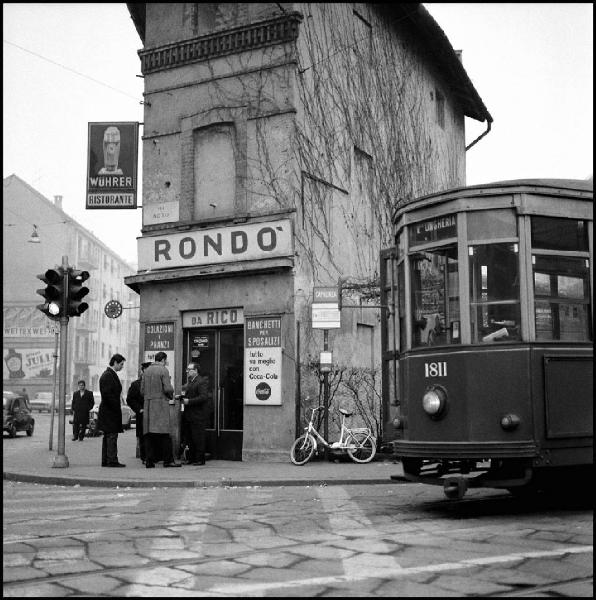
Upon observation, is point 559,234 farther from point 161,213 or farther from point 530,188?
point 161,213

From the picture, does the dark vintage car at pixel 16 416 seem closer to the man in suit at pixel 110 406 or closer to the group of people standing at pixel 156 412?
the group of people standing at pixel 156 412

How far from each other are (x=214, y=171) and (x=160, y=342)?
Answer: 3.59m

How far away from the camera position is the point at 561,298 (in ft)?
28.5

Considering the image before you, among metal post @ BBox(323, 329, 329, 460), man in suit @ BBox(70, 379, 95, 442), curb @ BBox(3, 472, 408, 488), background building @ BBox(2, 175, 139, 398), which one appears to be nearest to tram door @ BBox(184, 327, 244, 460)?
metal post @ BBox(323, 329, 329, 460)

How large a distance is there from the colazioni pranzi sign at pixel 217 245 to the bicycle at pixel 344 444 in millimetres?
3134

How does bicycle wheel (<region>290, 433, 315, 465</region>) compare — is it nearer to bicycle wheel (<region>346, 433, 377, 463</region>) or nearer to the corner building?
the corner building

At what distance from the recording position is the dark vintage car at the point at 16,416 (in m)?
27.3

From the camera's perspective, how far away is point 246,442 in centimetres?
1622

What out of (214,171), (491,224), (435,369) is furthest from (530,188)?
(214,171)

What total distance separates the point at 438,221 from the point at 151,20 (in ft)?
38.3

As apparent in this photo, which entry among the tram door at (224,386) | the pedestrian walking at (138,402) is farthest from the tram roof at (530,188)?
the pedestrian walking at (138,402)

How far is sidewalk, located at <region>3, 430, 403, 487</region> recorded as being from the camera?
12.5 meters

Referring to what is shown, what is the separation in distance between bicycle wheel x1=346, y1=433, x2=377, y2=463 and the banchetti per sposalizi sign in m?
6.64

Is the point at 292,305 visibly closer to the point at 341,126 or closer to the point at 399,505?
the point at 341,126
